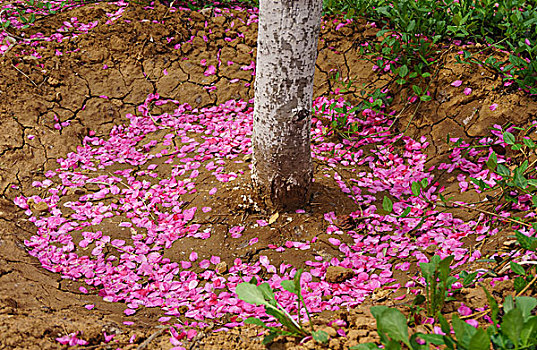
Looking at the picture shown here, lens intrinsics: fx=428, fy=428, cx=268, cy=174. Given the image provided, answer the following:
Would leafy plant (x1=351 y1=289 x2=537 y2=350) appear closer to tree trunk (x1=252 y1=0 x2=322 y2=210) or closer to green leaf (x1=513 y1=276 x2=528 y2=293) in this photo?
green leaf (x1=513 y1=276 x2=528 y2=293)

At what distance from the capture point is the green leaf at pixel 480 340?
1.19 metres

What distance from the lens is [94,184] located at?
314 centimetres

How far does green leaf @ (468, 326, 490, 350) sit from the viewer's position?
1.19 meters

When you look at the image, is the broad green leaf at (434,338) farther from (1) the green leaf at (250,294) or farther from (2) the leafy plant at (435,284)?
(1) the green leaf at (250,294)

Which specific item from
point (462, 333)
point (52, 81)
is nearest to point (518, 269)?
point (462, 333)

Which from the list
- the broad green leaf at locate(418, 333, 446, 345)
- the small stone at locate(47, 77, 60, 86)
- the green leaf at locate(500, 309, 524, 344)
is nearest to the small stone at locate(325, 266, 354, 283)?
the broad green leaf at locate(418, 333, 446, 345)

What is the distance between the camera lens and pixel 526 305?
1374 millimetres

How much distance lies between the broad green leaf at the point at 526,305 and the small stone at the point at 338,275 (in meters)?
0.95

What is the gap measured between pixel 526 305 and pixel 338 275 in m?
0.98

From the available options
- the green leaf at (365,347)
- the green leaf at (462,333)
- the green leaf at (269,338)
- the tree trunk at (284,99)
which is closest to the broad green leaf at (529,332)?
the green leaf at (462,333)

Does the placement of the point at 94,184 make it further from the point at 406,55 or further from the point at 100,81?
the point at 406,55

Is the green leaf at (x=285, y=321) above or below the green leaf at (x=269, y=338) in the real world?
above

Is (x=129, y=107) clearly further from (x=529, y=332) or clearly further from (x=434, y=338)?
(x=529, y=332)

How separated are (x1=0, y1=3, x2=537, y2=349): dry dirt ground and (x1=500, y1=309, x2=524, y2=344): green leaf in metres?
0.41
